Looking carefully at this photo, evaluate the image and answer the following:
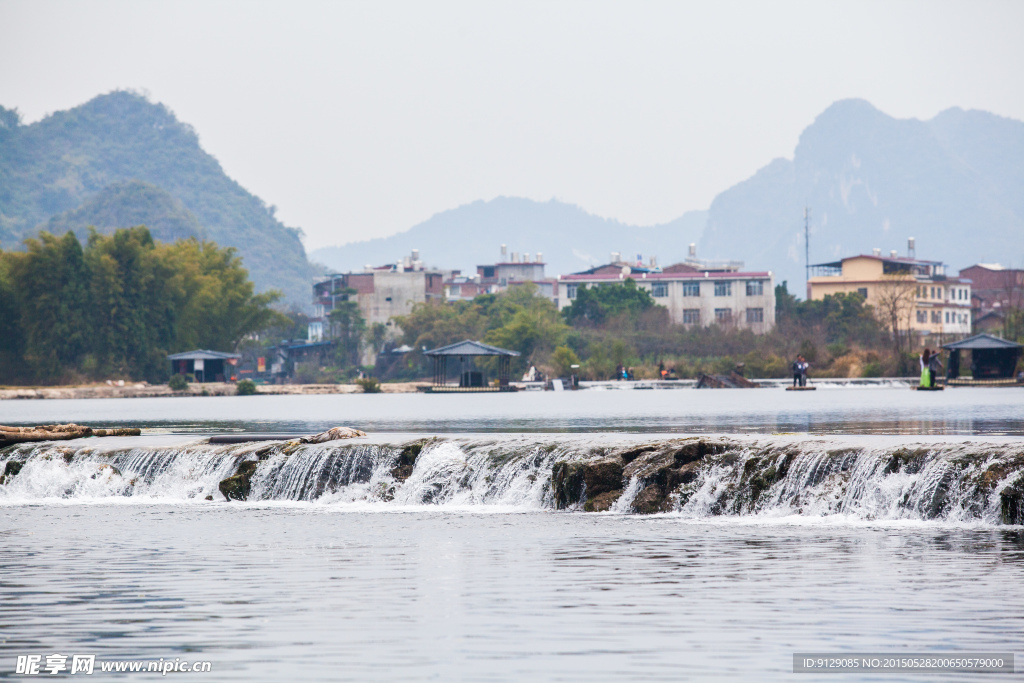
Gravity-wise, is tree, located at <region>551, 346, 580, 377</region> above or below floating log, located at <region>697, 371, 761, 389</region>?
above

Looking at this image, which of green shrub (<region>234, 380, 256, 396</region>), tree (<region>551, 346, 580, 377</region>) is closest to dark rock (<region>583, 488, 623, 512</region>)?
tree (<region>551, 346, 580, 377</region>)

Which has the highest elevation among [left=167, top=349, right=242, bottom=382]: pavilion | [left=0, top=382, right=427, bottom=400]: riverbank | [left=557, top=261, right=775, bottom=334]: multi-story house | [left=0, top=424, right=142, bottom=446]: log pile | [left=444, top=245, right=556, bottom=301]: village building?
[left=444, top=245, right=556, bottom=301]: village building

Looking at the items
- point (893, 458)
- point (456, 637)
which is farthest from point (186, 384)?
point (456, 637)

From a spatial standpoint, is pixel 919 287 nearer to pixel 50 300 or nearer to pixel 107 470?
pixel 50 300

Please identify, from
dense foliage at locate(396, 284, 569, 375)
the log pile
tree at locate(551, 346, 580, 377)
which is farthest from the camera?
dense foliage at locate(396, 284, 569, 375)

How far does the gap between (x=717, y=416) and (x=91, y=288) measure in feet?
138

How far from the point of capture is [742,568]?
34.1 feet

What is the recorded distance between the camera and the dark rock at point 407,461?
17.2 metres

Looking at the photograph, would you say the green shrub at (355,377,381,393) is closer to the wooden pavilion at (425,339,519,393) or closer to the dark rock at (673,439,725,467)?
the wooden pavilion at (425,339,519,393)

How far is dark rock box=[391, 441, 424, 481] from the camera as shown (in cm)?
1716

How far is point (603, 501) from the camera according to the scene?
599 inches

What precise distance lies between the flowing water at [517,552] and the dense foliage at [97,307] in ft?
132

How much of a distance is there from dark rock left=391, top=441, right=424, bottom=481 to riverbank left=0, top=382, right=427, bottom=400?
42.0 meters

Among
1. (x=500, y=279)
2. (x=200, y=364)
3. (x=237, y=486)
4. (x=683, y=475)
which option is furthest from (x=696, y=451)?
(x=500, y=279)
